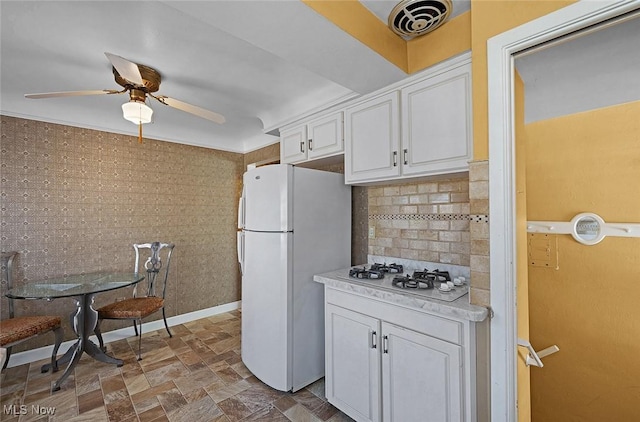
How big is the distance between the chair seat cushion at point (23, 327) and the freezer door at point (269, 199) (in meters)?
1.79

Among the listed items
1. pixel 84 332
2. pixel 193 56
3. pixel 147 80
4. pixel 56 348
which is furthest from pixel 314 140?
pixel 56 348

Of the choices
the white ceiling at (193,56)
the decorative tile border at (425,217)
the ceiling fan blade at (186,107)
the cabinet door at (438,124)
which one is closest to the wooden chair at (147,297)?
the white ceiling at (193,56)

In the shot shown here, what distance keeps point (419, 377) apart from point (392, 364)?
16 centimetres

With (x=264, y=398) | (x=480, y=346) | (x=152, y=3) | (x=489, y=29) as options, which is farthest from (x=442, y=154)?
(x=264, y=398)

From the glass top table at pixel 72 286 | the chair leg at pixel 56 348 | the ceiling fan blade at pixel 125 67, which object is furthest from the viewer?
the chair leg at pixel 56 348

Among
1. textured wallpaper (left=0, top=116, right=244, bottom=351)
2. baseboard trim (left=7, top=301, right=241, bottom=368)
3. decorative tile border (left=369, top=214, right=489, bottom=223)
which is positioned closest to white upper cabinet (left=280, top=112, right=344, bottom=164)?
decorative tile border (left=369, top=214, right=489, bottom=223)

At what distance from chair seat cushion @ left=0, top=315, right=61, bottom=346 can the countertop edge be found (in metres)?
2.42

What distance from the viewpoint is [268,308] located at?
7.32 ft

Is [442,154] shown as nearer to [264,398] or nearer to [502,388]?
[502,388]

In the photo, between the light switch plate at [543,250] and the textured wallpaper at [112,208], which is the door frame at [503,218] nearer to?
the light switch plate at [543,250]

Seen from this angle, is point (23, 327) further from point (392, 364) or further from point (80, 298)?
point (392, 364)

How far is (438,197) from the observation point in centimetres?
205

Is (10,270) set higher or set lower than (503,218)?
lower

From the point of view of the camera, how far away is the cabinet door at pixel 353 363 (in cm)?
166
